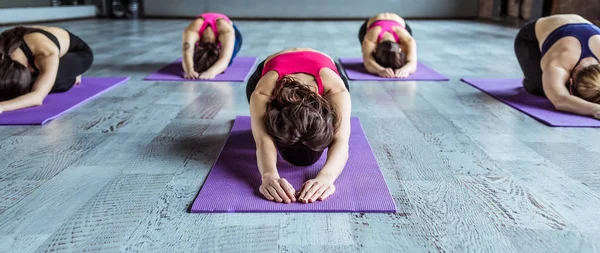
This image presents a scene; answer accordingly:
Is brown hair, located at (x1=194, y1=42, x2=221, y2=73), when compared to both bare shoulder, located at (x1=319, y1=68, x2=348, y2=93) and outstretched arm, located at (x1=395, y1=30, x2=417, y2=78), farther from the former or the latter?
bare shoulder, located at (x1=319, y1=68, x2=348, y2=93)

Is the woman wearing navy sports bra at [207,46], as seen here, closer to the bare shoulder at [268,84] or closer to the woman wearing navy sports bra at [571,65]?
the bare shoulder at [268,84]

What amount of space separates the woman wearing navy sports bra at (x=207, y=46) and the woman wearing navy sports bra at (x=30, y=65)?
1.01 m

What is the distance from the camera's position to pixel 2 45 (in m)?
2.79

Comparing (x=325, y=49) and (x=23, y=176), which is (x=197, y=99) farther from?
(x=325, y=49)

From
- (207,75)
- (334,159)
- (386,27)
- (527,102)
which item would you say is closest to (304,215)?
(334,159)

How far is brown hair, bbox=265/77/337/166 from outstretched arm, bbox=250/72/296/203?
0.04 meters

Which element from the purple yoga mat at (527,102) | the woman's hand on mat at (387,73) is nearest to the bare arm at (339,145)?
the purple yoga mat at (527,102)

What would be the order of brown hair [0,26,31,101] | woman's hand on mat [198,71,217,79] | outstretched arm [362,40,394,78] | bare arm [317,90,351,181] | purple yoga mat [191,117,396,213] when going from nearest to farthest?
purple yoga mat [191,117,396,213], bare arm [317,90,351,181], brown hair [0,26,31,101], woman's hand on mat [198,71,217,79], outstretched arm [362,40,394,78]

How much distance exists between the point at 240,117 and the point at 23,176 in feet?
3.88

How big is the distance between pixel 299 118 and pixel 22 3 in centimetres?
938

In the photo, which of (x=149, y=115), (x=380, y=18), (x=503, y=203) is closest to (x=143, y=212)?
(x=503, y=203)

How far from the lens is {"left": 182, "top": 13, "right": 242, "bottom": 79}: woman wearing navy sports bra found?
4.13 m

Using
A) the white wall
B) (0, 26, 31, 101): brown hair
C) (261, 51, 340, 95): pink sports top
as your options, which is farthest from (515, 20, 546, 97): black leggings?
the white wall

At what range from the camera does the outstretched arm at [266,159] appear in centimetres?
169
